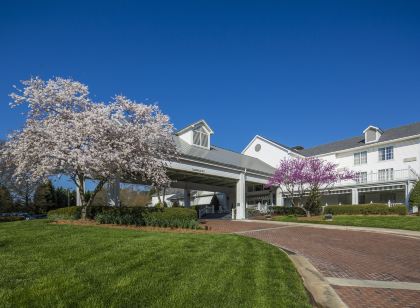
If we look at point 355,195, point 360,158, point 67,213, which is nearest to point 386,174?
point 355,195

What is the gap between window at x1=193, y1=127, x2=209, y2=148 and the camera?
31950 millimetres

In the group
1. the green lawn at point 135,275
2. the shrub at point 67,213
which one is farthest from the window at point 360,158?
the green lawn at point 135,275

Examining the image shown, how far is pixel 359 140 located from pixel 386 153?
471cm

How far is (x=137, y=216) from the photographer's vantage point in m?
17.5

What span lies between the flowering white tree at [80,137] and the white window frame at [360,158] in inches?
1003

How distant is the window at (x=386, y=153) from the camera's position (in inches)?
1332

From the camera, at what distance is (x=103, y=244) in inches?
351

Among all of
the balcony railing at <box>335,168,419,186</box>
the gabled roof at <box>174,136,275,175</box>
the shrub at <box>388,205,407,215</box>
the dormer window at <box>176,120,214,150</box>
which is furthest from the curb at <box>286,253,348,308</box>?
the balcony railing at <box>335,168,419,186</box>

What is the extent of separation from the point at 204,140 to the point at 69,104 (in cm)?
1669

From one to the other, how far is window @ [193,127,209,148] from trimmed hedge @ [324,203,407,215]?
13095 millimetres

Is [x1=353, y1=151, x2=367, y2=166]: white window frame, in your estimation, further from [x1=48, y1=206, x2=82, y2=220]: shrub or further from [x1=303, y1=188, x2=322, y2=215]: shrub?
[x1=48, y1=206, x2=82, y2=220]: shrub

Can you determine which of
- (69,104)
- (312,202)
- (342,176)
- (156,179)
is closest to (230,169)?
(312,202)

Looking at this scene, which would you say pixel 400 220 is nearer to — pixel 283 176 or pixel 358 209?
pixel 358 209

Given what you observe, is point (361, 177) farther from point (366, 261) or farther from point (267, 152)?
point (366, 261)
